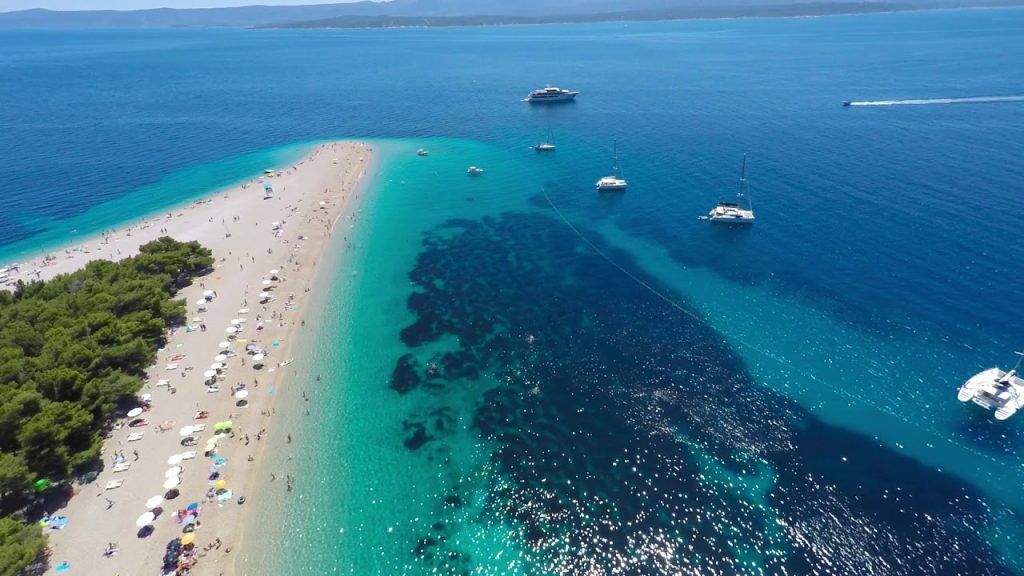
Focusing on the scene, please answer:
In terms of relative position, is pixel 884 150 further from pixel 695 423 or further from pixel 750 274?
pixel 695 423

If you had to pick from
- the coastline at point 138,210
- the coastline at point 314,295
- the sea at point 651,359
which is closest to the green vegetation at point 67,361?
the coastline at point 314,295

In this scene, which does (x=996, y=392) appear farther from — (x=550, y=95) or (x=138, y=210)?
(x=550, y=95)

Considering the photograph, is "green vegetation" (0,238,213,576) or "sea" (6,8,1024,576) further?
"green vegetation" (0,238,213,576)

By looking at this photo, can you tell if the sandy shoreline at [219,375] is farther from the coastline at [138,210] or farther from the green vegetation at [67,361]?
the green vegetation at [67,361]

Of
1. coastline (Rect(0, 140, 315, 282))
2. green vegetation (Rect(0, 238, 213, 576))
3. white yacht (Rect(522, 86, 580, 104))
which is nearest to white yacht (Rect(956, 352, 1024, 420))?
green vegetation (Rect(0, 238, 213, 576))

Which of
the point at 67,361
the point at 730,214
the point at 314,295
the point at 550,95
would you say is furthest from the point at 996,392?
the point at 550,95

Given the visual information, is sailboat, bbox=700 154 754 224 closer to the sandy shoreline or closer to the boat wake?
the sandy shoreline

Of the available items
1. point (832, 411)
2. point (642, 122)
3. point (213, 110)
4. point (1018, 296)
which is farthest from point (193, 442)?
point (213, 110)
